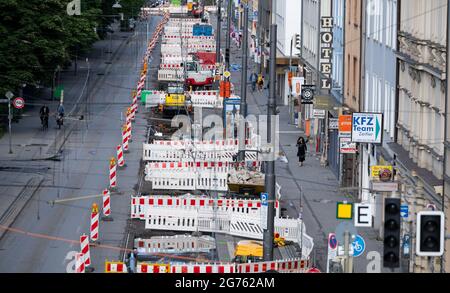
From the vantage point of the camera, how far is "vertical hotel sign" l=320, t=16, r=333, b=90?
205ft

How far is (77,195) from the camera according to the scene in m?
50.6

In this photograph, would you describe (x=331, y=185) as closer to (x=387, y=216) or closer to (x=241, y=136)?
(x=241, y=136)

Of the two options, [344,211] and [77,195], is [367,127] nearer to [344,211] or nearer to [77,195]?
[77,195]

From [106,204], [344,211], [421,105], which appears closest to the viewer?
[344,211]

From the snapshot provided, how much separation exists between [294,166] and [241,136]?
9.09 feet

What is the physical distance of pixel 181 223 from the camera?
4409cm

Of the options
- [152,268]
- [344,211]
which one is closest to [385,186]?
[344,211]

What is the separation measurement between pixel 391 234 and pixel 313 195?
28.8m

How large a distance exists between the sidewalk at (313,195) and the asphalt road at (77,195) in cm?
532

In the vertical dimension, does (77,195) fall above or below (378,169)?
below

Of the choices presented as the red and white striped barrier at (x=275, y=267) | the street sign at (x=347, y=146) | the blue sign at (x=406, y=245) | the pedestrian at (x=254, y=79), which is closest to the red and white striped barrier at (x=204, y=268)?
the red and white striped barrier at (x=275, y=267)

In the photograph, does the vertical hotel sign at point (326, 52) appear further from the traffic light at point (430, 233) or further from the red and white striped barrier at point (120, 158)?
the traffic light at point (430, 233)

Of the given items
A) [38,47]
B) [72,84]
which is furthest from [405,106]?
[72,84]

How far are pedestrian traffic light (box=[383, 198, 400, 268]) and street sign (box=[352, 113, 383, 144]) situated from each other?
68.3 ft
